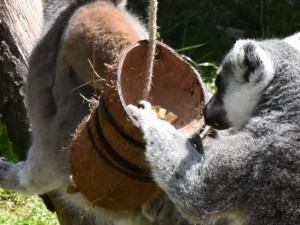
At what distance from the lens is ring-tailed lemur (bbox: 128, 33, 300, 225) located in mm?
3883

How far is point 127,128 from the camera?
369 centimetres

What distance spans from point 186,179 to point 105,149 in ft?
1.71

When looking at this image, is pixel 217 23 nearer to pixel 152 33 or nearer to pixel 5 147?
pixel 5 147

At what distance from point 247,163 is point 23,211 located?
326 centimetres

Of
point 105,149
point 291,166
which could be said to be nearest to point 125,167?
point 105,149

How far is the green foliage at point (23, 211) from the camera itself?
20.4 feet

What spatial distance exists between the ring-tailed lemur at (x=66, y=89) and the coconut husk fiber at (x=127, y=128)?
367 mm

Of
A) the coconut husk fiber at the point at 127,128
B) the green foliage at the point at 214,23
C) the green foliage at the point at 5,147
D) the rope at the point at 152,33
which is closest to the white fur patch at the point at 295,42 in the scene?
the coconut husk fiber at the point at 127,128

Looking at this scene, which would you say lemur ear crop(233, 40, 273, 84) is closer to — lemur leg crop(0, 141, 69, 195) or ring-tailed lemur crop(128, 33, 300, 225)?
ring-tailed lemur crop(128, 33, 300, 225)

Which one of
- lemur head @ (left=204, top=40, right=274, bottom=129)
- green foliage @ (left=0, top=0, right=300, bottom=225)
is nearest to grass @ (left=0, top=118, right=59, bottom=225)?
lemur head @ (left=204, top=40, right=274, bottom=129)

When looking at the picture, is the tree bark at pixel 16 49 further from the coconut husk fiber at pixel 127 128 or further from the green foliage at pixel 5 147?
the coconut husk fiber at pixel 127 128

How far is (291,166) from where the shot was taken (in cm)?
388

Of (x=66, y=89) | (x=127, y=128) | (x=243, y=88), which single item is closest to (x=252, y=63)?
(x=243, y=88)

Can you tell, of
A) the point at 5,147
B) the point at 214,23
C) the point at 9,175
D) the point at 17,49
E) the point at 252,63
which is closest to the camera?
the point at 252,63
